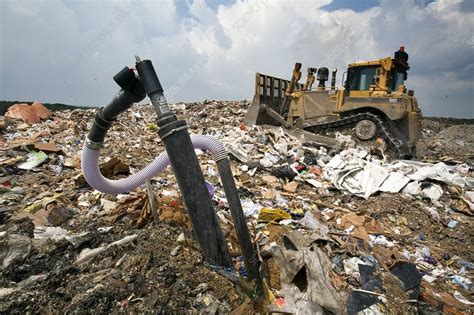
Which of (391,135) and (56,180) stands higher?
(56,180)

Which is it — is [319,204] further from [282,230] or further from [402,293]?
[402,293]

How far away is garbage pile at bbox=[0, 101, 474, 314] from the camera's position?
7.00 ft

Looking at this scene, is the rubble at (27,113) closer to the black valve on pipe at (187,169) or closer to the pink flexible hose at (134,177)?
the pink flexible hose at (134,177)

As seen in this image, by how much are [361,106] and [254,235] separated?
824 centimetres

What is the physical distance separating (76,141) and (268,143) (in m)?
5.96

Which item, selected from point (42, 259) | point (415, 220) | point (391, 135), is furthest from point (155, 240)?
point (391, 135)

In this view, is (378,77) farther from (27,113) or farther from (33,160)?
(27,113)

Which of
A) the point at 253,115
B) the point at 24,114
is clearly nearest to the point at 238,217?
the point at 253,115

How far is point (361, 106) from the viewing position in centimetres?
1026

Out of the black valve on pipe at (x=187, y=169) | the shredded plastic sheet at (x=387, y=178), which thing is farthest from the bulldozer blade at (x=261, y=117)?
the black valve on pipe at (x=187, y=169)

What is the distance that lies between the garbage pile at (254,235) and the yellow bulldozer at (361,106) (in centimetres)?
98

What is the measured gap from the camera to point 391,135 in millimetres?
9828

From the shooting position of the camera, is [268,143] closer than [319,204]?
No

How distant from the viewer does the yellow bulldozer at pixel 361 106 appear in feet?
32.2
